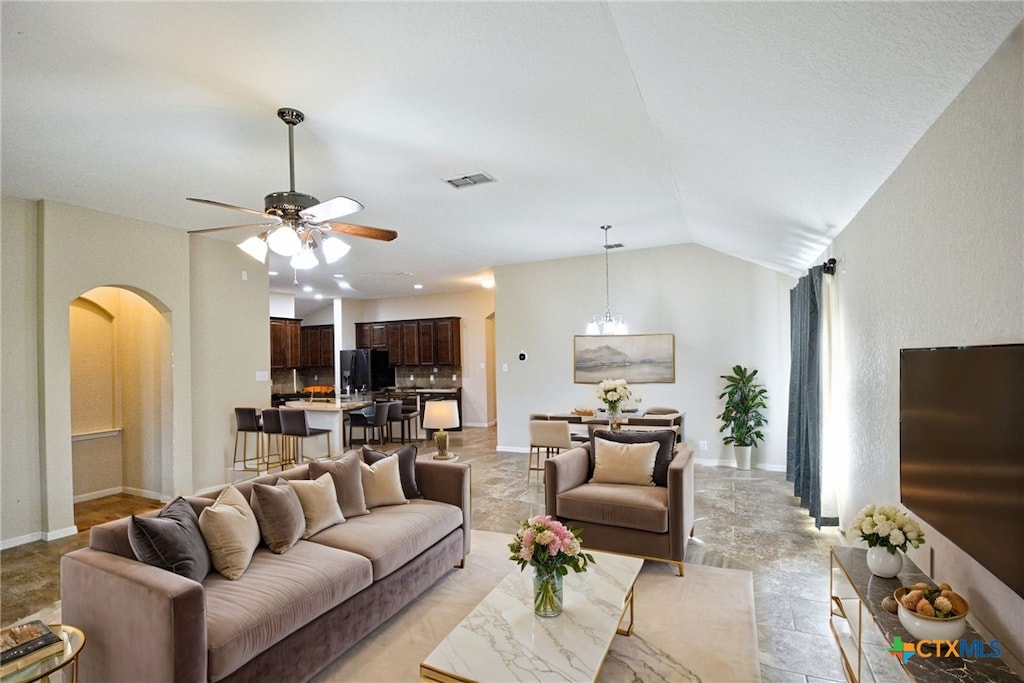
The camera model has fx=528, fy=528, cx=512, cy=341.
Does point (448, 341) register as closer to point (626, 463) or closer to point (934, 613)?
point (626, 463)

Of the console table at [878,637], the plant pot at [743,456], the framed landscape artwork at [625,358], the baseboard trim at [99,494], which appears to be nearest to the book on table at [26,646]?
the console table at [878,637]

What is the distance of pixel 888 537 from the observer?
232 cm

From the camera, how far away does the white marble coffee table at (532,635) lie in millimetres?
2023

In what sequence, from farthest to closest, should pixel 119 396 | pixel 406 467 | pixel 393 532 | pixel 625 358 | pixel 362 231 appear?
pixel 625 358
pixel 119 396
pixel 406 467
pixel 362 231
pixel 393 532

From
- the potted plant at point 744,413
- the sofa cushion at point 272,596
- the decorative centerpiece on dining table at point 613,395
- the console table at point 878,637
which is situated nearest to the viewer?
the console table at point 878,637

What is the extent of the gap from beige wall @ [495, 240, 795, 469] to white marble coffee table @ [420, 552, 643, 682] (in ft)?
15.4

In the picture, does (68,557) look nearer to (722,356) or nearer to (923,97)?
(923,97)

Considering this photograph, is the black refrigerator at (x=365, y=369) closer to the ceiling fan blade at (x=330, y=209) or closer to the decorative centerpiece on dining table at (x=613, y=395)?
the decorative centerpiece on dining table at (x=613, y=395)

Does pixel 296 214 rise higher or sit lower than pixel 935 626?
higher

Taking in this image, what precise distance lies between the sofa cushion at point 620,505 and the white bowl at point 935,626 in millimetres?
1731

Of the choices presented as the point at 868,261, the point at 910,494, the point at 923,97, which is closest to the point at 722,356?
the point at 868,261

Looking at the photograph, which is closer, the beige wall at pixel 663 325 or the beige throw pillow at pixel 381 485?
the beige throw pillow at pixel 381 485

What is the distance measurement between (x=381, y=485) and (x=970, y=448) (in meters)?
3.14

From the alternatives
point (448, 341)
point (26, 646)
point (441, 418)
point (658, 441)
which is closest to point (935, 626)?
point (658, 441)
